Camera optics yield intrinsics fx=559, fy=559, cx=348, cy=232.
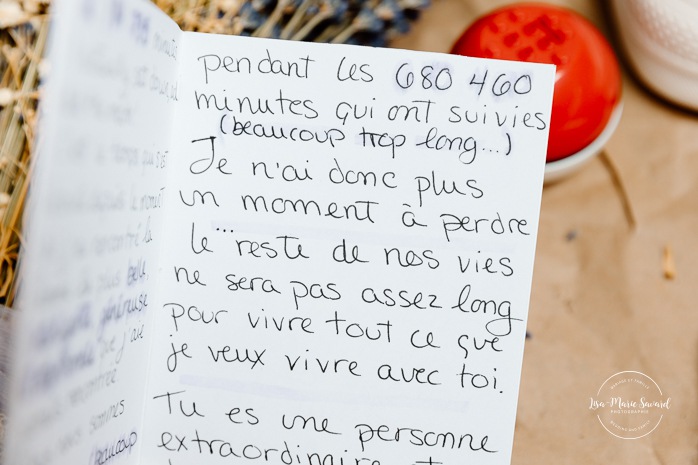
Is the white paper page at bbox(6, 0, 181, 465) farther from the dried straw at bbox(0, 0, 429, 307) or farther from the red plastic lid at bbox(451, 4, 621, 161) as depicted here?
the red plastic lid at bbox(451, 4, 621, 161)

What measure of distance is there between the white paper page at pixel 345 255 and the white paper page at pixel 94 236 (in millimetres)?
34

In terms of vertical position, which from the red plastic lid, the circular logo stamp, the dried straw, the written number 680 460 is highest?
the red plastic lid

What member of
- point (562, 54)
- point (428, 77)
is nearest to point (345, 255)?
point (428, 77)

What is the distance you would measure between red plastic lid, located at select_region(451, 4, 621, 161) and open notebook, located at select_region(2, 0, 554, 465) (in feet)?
0.44

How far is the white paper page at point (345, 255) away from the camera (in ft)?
1.57

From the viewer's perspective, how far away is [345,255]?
A: 0.49 metres

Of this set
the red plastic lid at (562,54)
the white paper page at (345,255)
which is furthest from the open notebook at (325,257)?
the red plastic lid at (562,54)

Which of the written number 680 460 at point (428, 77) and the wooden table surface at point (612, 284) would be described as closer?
the written number 680 460 at point (428, 77)

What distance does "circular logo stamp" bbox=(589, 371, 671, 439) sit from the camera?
25.2 inches

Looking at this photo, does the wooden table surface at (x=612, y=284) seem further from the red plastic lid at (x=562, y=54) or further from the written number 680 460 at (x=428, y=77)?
the written number 680 460 at (x=428, y=77)

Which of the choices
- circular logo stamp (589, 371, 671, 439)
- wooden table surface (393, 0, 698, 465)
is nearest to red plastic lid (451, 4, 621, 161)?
wooden table surface (393, 0, 698, 465)

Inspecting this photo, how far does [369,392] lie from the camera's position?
501 millimetres

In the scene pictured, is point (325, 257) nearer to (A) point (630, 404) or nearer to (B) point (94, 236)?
(B) point (94, 236)

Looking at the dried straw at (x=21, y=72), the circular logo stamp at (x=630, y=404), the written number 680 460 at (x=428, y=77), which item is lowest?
the circular logo stamp at (x=630, y=404)
